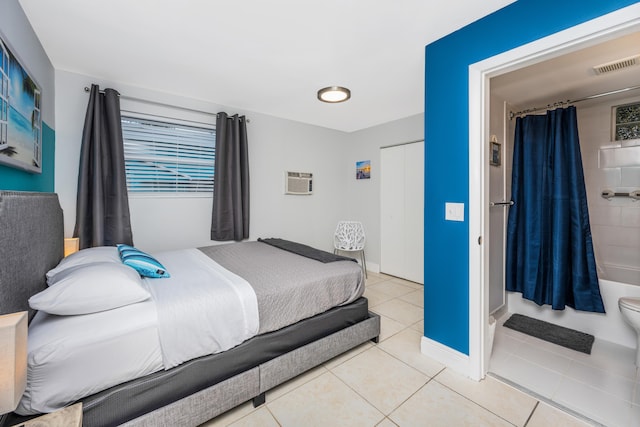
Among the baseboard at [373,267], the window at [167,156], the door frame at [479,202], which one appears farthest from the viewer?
the baseboard at [373,267]

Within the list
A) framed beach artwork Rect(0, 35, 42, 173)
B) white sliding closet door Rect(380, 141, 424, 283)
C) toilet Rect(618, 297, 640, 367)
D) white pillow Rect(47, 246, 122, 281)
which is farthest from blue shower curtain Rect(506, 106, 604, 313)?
framed beach artwork Rect(0, 35, 42, 173)

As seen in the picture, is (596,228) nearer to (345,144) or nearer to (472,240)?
(472,240)

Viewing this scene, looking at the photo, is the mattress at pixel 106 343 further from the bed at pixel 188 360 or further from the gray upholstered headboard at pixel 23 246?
the gray upholstered headboard at pixel 23 246

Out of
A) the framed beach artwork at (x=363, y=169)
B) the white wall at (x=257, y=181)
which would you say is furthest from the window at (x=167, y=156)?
the framed beach artwork at (x=363, y=169)

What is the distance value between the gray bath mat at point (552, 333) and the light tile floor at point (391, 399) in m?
0.96

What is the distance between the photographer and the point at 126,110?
2771 mm

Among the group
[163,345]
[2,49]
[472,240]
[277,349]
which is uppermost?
[2,49]

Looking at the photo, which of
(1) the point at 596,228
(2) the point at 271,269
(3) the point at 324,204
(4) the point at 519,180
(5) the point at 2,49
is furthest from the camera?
(3) the point at 324,204

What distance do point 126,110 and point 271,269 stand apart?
232 centimetres

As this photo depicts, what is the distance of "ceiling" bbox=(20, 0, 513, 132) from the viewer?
5.53ft

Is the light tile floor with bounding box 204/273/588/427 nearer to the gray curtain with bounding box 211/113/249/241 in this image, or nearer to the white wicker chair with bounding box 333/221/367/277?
the white wicker chair with bounding box 333/221/367/277

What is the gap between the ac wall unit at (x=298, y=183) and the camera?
3992mm

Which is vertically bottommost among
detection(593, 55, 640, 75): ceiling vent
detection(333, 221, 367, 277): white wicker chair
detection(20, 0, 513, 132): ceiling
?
detection(333, 221, 367, 277): white wicker chair

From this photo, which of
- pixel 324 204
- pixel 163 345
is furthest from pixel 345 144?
pixel 163 345
